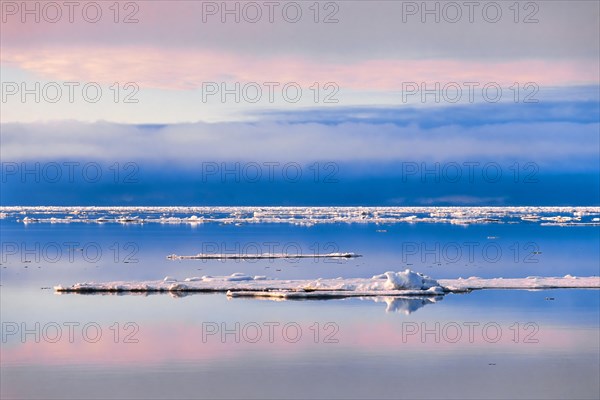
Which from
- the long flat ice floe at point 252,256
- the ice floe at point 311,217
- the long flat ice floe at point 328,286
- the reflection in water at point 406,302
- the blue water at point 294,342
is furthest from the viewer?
the ice floe at point 311,217

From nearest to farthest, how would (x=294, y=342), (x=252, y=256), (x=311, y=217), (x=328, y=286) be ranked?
(x=294, y=342) < (x=328, y=286) < (x=252, y=256) < (x=311, y=217)

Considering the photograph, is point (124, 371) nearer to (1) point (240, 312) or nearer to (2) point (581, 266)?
(1) point (240, 312)

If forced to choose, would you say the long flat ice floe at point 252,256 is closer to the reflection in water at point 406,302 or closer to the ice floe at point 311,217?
the reflection in water at point 406,302

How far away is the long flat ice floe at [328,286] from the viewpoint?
24.7 meters

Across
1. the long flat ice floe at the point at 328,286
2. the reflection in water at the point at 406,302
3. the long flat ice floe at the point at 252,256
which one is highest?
the long flat ice floe at the point at 252,256

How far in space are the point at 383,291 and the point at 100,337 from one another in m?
8.36

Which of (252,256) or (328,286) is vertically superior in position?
(252,256)

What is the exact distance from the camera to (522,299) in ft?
80.5

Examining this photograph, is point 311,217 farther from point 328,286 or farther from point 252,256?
point 328,286

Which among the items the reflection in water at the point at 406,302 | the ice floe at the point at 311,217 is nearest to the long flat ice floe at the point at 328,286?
the reflection in water at the point at 406,302

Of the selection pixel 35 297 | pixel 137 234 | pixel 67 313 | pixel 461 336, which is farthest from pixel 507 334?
pixel 137 234

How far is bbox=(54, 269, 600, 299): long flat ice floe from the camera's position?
24734 millimetres

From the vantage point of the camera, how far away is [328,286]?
25.6 m

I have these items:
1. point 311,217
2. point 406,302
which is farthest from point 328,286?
point 311,217
